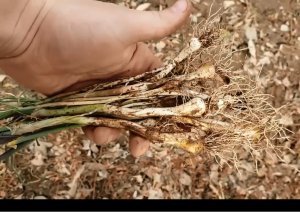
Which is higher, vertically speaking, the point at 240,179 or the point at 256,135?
the point at 256,135

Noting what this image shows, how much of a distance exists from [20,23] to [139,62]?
1.39ft

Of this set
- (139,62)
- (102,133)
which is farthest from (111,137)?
(139,62)

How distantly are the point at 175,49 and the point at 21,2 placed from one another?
95cm

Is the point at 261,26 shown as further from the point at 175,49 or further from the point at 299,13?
the point at 175,49

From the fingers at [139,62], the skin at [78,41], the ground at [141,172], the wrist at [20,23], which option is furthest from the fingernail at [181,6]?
the ground at [141,172]

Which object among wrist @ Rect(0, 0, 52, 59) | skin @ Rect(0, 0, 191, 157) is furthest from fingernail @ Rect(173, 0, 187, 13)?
wrist @ Rect(0, 0, 52, 59)

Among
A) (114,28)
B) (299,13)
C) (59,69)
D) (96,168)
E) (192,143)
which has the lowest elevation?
(96,168)

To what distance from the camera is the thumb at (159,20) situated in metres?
1.39

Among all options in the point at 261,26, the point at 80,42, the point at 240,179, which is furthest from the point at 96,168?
the point at 261,26

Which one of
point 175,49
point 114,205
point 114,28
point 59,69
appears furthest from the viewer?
point 175,49

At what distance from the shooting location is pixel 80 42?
144cm

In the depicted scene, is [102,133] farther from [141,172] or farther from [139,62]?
[141,172]

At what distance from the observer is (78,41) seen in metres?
1.44

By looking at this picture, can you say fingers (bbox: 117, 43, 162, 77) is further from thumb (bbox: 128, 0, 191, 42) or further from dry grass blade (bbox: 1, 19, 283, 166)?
thumb (bbox: 128, 0, 191, 42)
